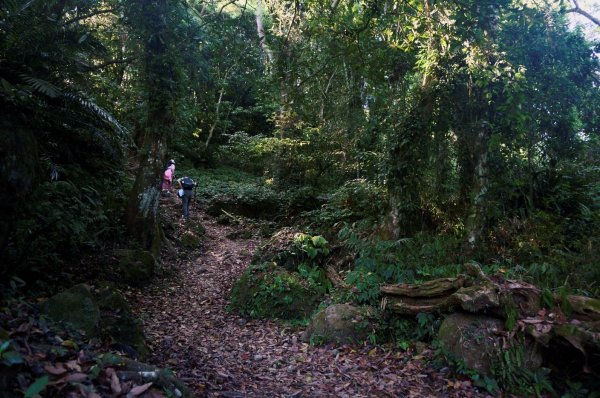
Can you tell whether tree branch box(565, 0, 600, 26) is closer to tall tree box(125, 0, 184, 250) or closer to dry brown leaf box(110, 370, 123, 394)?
tall tree box(125, 0, 184, 250)

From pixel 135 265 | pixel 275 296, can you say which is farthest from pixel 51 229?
pixel 275 296

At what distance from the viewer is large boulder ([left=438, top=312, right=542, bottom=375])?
453 cm

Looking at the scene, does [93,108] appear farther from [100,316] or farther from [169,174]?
[169,174]

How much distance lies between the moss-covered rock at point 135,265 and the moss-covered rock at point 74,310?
329 cm

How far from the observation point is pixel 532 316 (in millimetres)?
4762

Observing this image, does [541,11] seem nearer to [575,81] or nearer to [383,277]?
[575,81]

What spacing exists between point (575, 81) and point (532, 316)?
5.05m

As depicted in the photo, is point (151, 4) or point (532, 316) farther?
point (151, 4)

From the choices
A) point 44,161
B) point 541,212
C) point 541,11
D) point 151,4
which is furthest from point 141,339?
point 541,11

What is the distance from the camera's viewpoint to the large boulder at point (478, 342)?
178 inches

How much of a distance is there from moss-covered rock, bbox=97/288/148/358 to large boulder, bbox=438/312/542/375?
12.7 ft

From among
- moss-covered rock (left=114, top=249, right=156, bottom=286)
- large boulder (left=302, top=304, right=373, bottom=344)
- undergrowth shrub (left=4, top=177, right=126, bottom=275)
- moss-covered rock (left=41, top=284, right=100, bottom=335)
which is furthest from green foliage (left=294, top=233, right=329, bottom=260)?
moss-covered rock (left=41, top=284, right=100, bottom=335)

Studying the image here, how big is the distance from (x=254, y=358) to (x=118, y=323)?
6.27 ft

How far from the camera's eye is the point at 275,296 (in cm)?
725
